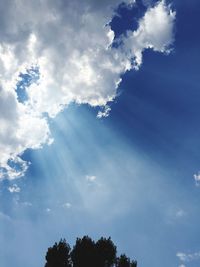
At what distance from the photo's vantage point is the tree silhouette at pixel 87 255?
1852 inches

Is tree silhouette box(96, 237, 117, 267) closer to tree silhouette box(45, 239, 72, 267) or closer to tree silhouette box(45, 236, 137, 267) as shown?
tree silhouette box(45, 236, 137, 267)

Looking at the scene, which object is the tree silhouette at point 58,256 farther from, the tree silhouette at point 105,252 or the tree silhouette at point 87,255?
the tree silhouette at point 105,252

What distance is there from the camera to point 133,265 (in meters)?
49.7

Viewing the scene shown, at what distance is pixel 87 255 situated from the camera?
47.7 meters

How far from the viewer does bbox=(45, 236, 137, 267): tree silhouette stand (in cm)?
4703

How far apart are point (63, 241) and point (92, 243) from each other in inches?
194

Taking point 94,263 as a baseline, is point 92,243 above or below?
above

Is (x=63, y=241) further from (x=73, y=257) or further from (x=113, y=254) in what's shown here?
(x=113, y=254)

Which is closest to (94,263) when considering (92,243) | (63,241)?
(92,243)

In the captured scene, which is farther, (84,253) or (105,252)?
(105,252)

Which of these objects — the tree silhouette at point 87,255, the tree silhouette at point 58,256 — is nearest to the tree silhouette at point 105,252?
the tree silhouette at point 87,255

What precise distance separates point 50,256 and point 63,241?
3.13 metres

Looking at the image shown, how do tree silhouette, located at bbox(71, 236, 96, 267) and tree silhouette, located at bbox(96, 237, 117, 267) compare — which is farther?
tree silhouette, located at bbox(96, 237, 117, 267)

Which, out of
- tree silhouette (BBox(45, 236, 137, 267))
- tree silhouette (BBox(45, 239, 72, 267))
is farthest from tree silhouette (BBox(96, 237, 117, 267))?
tree silhouette (BBox(45, 239, 72, 267))
